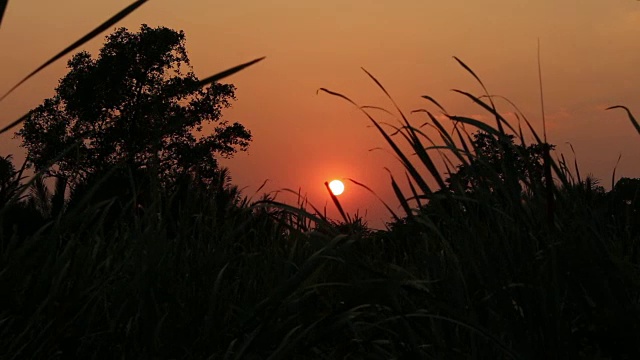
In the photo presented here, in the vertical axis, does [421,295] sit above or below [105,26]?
below

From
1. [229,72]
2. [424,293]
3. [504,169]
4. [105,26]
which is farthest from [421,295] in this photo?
[105,26]

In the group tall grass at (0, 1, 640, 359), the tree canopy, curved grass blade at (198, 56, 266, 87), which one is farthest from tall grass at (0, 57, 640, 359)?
the tree canopy

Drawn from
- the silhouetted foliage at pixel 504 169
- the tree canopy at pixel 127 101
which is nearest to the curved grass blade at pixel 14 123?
the silhouetted foliage at pixel 504 169

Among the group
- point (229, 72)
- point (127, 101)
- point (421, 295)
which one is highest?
point (127, 101)

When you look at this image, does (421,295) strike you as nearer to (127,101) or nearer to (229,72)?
(229,72)

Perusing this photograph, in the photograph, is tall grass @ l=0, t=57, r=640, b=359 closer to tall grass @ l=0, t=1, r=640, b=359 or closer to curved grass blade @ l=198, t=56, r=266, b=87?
tall grass @ l=0, t=1, r=640, b=359

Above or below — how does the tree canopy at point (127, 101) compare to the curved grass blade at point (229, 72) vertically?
above

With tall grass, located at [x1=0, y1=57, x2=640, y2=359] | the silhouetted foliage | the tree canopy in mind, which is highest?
the tree canopy

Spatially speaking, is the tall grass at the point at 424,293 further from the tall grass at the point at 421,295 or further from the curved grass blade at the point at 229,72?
the curved grass blade at the point at 229,72

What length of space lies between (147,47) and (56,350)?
30.8m

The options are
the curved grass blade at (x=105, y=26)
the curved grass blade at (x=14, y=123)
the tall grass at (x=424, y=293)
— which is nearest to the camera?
the curved grass blade at (x=105, y=26)

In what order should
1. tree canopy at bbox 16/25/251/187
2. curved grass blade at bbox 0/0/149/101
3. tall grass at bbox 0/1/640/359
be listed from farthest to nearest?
tree canopy at bbox 16/25/251/187
tall grass at bbox 0/1/640/359
curved grass blade at bbox 0/0/149/101

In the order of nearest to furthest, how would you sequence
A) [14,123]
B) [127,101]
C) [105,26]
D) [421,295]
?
[105,26]
[14,123]
[421,295]
[127,101]

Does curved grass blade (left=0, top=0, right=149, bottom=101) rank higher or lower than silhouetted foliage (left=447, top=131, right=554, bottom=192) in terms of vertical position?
lower
